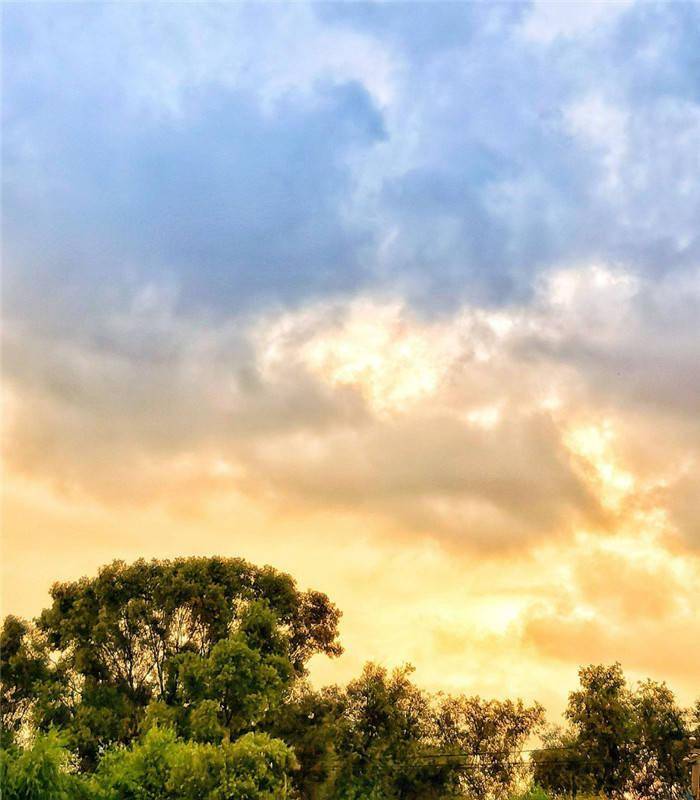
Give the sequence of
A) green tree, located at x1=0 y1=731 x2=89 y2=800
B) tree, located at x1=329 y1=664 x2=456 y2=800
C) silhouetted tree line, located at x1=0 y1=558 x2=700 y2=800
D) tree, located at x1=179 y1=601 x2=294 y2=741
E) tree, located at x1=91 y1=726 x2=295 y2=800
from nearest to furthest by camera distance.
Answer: green tree, located at x1=0 y1=731 x2=89 y2=800
tree, located at x1=91 y1=726 x2=295 y2=800
silhouetted tree line, located at x1=0 y1=558 x2=700 y2=800
tree, located at x1=179 y1=601 x2=294 y2=741
tree, located at x1=329 y1=664 x2=456 y2=800

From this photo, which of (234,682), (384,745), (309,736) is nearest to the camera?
(234,682)

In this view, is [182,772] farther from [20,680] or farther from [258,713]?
[20,680]

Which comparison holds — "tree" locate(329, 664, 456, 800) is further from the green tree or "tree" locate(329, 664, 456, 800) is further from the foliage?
the green tree

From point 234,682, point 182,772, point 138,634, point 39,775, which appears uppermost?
point 138,634

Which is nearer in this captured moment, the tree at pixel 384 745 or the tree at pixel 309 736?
the tree at pixel 309 736

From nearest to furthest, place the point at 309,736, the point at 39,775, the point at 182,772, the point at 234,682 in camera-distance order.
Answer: the point at 39,775
the point at 182,772
the point at 234,682
the point at 309,736

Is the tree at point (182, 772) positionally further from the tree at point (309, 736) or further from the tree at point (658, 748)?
the tree at point (658, 748)

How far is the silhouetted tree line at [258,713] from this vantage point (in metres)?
42.1

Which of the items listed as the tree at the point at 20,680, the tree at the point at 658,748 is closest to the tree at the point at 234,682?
the tree at the point at 20,680

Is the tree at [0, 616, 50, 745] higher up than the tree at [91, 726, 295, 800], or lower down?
higher up

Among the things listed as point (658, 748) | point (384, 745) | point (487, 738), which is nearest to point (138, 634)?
point (384, 745)

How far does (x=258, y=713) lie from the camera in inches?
1906

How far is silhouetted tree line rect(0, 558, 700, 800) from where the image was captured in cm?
4209

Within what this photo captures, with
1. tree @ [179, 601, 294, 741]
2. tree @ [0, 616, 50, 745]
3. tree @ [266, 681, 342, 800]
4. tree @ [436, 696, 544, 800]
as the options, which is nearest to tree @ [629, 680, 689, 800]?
tree @ [436, 696, 544, 800]
